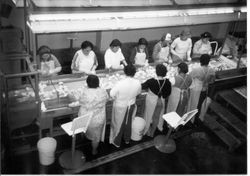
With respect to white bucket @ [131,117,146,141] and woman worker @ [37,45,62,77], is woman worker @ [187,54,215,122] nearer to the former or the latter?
white bucket @ [131,117,146,141]

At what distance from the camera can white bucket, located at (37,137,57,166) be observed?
4.80m

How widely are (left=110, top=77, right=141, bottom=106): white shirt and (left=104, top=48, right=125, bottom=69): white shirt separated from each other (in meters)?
1.04

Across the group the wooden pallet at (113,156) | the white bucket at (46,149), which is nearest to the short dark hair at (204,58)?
the wooden pallet at (113,156)

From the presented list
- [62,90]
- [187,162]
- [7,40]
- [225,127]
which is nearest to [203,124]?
[225,127]

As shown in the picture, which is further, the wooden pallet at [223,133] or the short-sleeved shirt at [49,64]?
the wooden pallet at [223,133]

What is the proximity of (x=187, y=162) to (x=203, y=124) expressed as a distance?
140 centimetres

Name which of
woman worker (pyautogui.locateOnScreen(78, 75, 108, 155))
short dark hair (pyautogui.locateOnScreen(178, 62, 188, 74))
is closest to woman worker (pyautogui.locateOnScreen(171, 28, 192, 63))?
short dark hair (pyautogui.locateOnScreen(178, 62, 188, 74))

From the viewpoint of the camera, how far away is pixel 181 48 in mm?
6840

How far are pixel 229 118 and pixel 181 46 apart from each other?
6.53ft

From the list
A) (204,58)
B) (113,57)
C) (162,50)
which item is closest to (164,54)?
(162,50)

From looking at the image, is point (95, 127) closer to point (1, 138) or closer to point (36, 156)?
point (36, 156)

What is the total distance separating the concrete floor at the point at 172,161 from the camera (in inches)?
197

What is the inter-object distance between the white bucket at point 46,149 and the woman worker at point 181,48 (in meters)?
3.54

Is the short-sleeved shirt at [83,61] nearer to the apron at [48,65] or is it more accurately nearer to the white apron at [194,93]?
the apron at [48,65]
